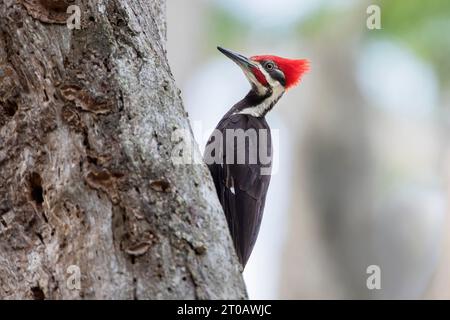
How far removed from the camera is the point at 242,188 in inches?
166

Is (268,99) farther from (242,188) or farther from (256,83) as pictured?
(242,188)

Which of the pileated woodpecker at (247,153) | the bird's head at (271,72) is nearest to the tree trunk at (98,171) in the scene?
the pileated woodpecker at (247,153)

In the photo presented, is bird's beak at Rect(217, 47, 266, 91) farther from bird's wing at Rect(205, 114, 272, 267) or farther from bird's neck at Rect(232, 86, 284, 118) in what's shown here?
bird's wing at Rect(205, 114, 272, 267)

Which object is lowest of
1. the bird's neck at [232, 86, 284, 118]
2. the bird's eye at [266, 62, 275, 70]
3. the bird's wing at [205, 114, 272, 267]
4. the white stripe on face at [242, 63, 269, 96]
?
the bird's wing at [205, 114, 272, 267]

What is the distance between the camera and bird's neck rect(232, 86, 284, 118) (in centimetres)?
A: 477

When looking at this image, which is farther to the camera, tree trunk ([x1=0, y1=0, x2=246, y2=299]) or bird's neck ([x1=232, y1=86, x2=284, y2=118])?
bird's neck ([x1=232, y1=86, x2=284, y2=118])

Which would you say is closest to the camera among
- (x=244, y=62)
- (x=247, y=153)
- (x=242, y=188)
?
(x=242, y=188)

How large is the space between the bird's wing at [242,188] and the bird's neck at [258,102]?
292mm

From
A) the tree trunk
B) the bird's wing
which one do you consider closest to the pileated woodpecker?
the bird's wing

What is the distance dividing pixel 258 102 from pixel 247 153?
1.96 feet

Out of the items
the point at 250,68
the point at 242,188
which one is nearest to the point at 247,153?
the point at 242,188

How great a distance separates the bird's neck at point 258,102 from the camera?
4.77 m
